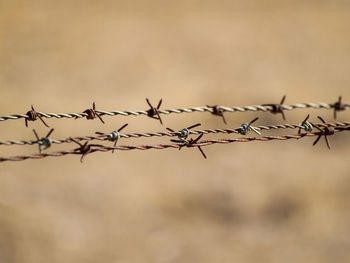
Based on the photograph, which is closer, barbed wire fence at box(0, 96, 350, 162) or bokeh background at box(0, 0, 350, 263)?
barbed wire fence at box(0, 96, 350, 162)

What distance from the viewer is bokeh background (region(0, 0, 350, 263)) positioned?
22.5 feet

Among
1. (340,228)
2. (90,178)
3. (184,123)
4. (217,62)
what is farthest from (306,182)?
(217,62)

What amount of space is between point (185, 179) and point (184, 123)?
8.23 feet

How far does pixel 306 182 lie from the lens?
855 centimetres

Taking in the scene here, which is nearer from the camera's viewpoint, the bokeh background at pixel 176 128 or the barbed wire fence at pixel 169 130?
the barbed wire fence at pixel 169 130

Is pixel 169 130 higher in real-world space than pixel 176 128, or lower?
lower

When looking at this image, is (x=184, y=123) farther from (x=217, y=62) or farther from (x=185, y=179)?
(x=217, y=62)

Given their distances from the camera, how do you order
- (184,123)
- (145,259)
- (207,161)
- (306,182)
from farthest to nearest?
(184,123)
(207,161)
(306,182)
(145,259)

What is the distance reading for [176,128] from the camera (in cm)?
1059

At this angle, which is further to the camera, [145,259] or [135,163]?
[135,163]

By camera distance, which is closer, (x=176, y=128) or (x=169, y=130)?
(x=169, y=130)

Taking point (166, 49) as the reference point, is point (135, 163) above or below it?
below

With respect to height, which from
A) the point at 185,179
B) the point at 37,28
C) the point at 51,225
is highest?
the point at 37,28

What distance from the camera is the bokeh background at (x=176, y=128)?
22.5ft
